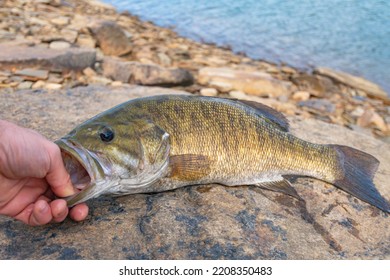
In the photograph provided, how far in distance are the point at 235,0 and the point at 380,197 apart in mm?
18569

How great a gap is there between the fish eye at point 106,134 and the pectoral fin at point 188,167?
51 cm

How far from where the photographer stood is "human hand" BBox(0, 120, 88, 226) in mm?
2379

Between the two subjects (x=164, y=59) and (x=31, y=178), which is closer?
(x=31, y=178)

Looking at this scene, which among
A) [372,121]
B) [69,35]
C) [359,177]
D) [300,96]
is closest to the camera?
[359,177]

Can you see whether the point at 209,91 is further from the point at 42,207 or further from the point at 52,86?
the point at 42,207

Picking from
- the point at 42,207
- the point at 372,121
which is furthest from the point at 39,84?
the point at 372,121

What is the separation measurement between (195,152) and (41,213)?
124 cm

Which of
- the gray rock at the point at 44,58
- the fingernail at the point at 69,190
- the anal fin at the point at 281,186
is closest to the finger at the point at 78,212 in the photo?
the fingernail at the point at 69,190

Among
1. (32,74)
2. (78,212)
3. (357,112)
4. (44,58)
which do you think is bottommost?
(357,112)

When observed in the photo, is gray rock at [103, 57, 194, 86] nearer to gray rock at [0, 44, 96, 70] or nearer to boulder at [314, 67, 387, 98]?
gray rock at [0, 44, 96, 70]

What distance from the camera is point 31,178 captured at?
8.80 feet

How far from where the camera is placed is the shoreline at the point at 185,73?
761cm

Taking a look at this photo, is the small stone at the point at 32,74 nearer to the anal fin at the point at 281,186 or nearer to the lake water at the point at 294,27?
the anal fin at the point at 281,186

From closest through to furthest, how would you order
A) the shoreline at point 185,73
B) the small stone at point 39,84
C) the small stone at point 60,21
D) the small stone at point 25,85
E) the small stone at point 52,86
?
1. the small stone at point 25,85
2. the small stone at point 39,84
3. the small stone at point 52,86
4. the shoreline at point 185,73
5. the small stone at point 60,21
